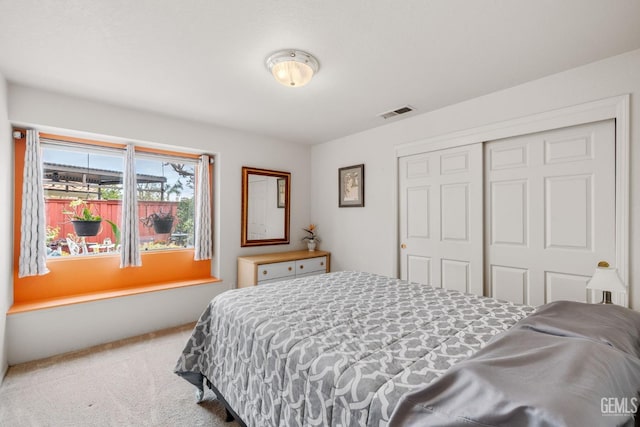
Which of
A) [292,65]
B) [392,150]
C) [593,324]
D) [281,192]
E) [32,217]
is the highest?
[292,65]

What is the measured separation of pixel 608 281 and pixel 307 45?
8.08 ft

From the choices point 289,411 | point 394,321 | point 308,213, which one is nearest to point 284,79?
point 394,321

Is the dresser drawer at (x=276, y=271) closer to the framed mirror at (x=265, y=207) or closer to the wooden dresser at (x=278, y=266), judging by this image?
the wooden dresser at (x=278, y=266)

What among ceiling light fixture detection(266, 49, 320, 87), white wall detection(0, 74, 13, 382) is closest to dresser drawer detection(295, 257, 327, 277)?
ceiling light fixture detection(266, 49, 320, 87)

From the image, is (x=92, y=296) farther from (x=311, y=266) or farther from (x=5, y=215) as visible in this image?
(x=311, y=266)

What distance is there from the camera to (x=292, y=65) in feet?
6.98

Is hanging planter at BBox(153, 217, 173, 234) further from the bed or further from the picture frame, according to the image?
the bed

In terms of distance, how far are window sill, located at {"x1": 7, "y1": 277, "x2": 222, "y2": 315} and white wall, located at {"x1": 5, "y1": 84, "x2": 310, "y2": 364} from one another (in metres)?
0.05

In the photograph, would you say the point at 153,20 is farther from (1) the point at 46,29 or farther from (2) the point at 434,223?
(2) the point at 434,223

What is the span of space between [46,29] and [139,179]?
1.94 metres

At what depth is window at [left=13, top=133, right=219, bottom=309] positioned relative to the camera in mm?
3039

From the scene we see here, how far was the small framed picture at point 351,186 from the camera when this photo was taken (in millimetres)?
4031

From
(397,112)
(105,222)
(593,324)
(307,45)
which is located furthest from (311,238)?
(593,324)

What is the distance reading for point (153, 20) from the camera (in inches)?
69.4
